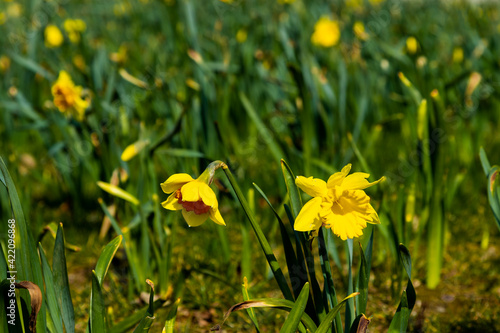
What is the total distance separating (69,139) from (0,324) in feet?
4.13

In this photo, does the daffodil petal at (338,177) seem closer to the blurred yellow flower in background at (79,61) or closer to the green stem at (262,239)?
the green stem at (262,239)

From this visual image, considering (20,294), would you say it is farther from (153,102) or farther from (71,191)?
(153,102)

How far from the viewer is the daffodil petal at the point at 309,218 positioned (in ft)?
3.46

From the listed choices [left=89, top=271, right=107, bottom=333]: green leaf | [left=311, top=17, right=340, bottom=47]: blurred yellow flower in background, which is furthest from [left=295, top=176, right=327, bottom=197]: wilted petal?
[left=311, top=17, right=340, bottom=47]: blurred yellow flower in background

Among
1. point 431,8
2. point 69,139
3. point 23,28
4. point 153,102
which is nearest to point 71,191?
point 69,139

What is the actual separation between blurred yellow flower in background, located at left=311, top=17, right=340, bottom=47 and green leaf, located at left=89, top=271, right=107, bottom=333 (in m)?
2.95

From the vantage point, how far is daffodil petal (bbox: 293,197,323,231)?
1.05 metres

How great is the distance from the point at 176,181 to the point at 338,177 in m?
0.34

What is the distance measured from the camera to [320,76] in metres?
2.65

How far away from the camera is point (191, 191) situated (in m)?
1.05

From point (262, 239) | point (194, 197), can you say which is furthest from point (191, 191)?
point (262, 239)

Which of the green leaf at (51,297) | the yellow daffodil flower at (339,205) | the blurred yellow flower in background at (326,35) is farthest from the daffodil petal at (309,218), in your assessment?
the blurred yellow flower in background at (326,35)

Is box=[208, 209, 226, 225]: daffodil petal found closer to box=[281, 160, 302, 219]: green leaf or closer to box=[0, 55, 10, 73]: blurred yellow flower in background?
box=[281, 160, 302, 219]: green leaf

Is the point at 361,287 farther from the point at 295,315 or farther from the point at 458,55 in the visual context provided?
the point at 458,55
